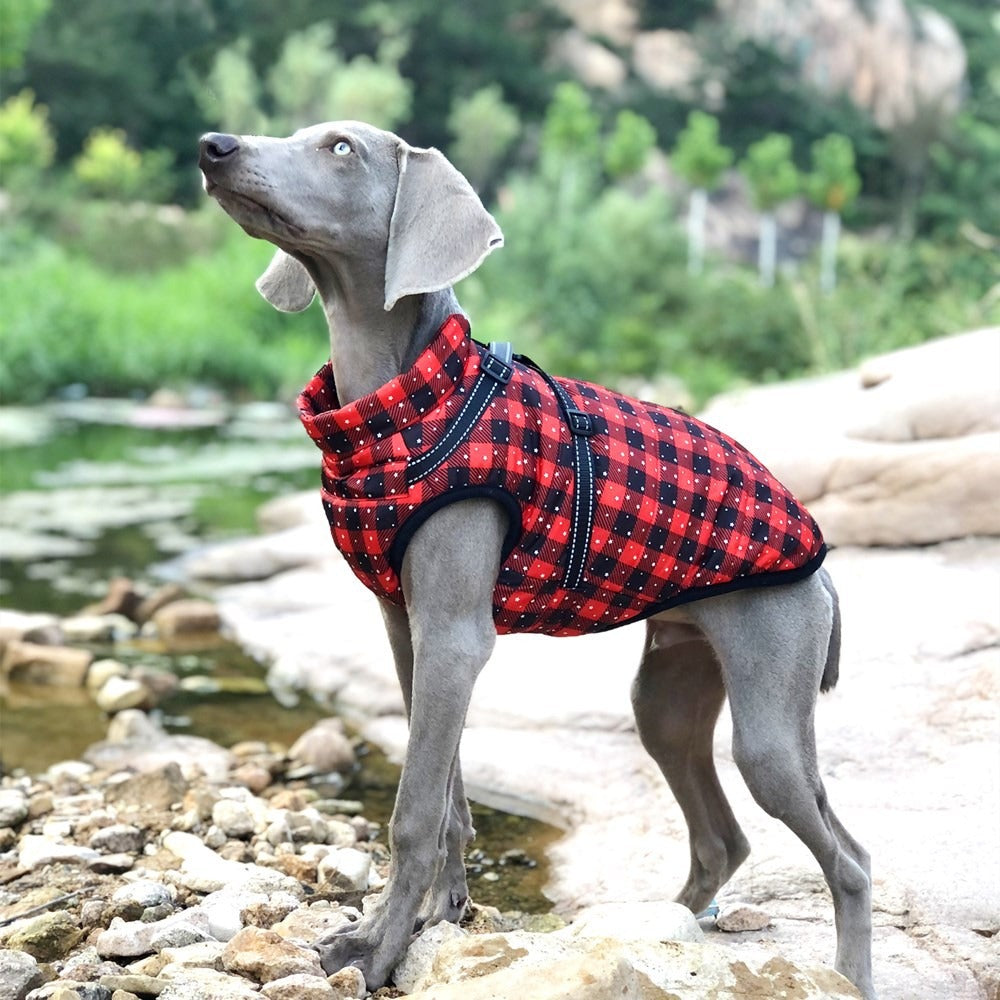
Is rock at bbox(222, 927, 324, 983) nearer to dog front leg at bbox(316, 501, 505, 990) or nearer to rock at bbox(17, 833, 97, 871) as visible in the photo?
dog front leg at bbox(316, 501, 505, 990)

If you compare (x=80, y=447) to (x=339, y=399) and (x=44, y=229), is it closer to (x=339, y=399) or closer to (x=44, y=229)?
(x=339, y=399)

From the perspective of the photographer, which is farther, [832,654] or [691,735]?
[691,735]

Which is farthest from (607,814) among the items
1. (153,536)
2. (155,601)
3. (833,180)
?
(833,180)

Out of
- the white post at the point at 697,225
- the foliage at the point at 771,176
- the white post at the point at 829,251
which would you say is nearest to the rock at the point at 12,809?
the white post at the point at 829,251

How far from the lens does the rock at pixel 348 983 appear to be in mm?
2701

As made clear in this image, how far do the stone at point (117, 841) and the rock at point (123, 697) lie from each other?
186 cm

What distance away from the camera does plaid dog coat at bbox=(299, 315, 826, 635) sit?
275cm

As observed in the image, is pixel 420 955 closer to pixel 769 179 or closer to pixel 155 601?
pixel 155 601

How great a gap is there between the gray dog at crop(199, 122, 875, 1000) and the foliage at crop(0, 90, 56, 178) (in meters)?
26.8

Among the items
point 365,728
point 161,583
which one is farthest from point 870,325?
point 365,728

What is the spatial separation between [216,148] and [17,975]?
1702mm

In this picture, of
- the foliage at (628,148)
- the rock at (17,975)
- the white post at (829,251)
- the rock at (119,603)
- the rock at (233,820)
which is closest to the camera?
the rock at (17,975)

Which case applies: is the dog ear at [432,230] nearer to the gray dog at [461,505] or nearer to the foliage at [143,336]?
the gray dog at [461,505]

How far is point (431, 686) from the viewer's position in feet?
9.05
